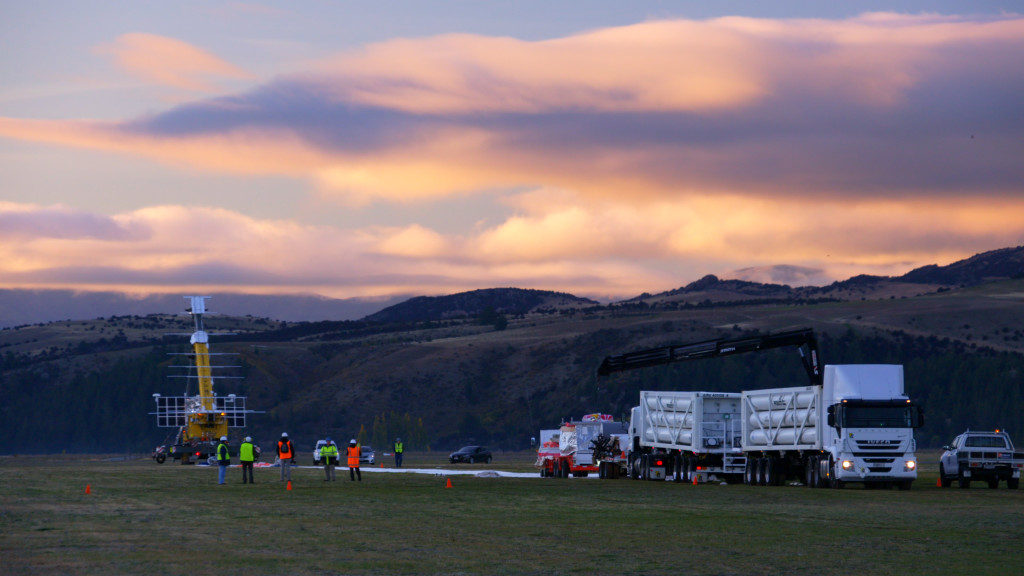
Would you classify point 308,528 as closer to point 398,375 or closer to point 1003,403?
point 1003,403

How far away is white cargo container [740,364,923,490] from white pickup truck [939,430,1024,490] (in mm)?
2349

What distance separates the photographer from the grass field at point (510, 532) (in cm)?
1830

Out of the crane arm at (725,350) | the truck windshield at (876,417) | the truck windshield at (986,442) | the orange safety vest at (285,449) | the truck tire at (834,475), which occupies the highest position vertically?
the crane arm at (725,350)

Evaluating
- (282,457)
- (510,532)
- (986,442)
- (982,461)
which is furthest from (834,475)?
(510,532)

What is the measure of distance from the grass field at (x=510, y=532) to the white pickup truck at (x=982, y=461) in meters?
4.71

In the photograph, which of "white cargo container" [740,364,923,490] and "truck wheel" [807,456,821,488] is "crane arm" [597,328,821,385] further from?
"truck wheel" [807,456,821,488]

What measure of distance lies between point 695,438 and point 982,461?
10.1 m

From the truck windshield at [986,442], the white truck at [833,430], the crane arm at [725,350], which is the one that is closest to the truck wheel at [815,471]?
the white truck at [833,430]

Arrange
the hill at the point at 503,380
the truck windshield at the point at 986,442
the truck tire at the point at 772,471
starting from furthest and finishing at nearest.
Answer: the hill at the point at 503,380
the truck tire at the point at 772,471
the truck windshield at the point at 986,442

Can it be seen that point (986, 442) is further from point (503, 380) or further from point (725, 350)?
point (503, 380)

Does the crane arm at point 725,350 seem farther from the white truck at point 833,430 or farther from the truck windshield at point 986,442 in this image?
the truck windshield at point 986,442

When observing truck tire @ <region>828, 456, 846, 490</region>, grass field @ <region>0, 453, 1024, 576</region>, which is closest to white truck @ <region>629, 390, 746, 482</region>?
truck tire @ <region>828, 456, 846, 490</region>

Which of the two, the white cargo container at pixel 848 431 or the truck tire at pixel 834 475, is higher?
the white cargo container at pixel 848 431

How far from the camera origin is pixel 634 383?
6245 inches
